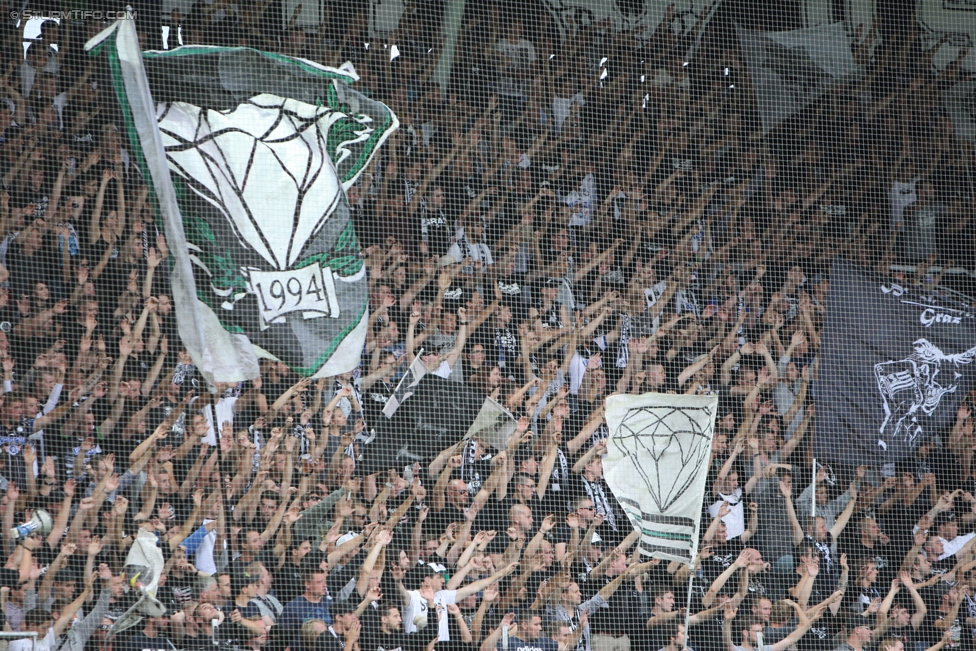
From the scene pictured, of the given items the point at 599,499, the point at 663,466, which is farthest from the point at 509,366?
the point at 663,466

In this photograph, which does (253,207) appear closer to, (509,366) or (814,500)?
(509,366)

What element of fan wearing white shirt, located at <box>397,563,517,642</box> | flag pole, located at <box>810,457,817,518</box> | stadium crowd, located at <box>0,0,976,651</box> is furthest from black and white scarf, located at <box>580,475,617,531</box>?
flag pole, located at <box>810,457,817,518</box>

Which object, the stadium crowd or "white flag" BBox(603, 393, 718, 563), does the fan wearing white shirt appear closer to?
the stadium crowd

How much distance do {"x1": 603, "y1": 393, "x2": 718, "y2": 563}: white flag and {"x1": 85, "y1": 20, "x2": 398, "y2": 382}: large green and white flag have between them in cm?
143

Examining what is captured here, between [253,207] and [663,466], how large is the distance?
241cm

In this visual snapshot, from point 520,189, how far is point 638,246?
0.73m

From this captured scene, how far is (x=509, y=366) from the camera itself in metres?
5.79

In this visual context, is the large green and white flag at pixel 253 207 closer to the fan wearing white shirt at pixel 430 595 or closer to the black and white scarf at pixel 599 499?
the fan wearing white shirt at pixel 430 595

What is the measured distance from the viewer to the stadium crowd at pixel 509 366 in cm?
502

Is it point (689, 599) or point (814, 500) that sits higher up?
point (814, 500)

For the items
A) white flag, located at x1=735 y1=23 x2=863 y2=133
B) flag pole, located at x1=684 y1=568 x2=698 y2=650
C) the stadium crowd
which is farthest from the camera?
white flag, located at x1=735 y1=23 x2=863 y2=133

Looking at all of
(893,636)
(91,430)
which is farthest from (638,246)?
(91,430)

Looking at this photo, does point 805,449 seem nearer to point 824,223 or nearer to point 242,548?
point 824,223

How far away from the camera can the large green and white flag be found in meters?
5.45
